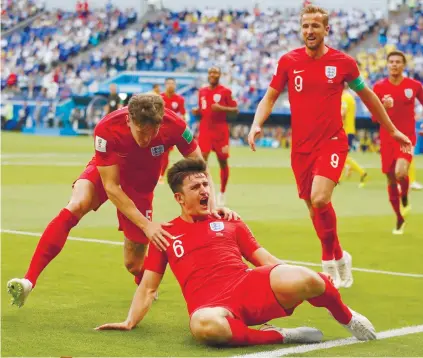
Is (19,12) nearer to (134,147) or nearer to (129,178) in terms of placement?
(129,178)

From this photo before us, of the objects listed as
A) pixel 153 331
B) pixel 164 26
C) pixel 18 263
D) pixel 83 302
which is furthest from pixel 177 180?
pixel 164 26

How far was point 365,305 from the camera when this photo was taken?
8539 mm

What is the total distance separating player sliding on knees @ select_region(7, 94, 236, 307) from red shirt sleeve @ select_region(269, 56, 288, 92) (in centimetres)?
203

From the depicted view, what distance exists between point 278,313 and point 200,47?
47857 mm

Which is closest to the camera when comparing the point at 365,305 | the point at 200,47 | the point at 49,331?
the point at 49,331

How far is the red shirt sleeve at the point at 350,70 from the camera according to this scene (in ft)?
31.2

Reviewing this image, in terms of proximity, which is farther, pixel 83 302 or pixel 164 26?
pixel 164 26

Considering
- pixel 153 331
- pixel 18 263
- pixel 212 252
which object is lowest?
pixel 18 263

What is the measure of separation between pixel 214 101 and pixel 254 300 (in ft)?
46.5

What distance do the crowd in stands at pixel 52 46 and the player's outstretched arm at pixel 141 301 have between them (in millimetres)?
47969

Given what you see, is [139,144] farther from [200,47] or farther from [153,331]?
[200,47]

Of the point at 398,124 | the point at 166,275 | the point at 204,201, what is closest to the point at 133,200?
the point at 204,201

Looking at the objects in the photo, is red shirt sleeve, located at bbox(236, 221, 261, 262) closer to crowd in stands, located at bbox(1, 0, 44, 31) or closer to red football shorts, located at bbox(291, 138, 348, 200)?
red football shorts, located at bbox(291, 138, 348, 200)

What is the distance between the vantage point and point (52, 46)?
197 feet
